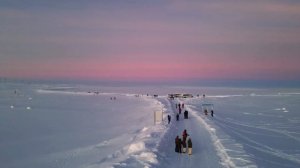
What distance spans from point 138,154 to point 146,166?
9.99 feet

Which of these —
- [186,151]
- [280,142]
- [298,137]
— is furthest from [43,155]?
[298,137]

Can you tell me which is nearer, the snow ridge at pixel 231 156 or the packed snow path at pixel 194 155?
the snow ridge at pixel 231 156

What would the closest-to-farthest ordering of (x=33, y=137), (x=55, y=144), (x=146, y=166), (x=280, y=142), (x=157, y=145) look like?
1. (x=146, y=166)
2. (x=157, y=145)
3. (x=280, y=142)
4. (x=55, y=144)
5. (x=33, y=137)

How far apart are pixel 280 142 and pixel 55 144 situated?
16.8 m

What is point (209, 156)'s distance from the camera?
18250 millimetres

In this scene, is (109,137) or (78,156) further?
(109,137)

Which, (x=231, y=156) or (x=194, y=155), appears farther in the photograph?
(x=194, y=155)

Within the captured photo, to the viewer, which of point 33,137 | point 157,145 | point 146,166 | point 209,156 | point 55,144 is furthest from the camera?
point 33,137

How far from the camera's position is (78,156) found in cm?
2467

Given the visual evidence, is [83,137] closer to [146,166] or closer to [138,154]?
[138,154]

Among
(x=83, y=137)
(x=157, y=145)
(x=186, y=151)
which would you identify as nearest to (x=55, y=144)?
(x=83, y=137)

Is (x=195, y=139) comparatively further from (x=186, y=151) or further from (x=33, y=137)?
(x=33, y=137)

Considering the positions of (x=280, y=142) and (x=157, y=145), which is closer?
(x=157, y=145)

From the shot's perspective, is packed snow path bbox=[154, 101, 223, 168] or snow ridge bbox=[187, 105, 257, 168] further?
packed snow path bbox=[154, 101, 223, 168]
